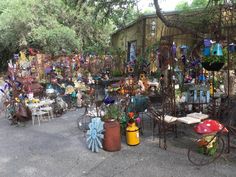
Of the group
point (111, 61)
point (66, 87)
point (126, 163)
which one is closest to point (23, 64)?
point (66, 87)

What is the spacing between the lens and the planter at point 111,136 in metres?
5.46

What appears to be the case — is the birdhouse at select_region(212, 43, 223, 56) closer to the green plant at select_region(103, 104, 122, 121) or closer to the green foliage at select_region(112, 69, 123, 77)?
the green plant at select_region(103, 104, 122, 121)

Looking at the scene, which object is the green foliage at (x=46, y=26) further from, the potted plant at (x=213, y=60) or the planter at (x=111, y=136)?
the planter at (x=111, y=136)

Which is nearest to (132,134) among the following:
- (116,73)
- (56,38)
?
(116,73)

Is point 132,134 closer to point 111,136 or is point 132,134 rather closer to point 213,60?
point 111,136

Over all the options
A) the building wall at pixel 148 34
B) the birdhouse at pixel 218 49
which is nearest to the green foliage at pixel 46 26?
the building wall at pixel 148 34

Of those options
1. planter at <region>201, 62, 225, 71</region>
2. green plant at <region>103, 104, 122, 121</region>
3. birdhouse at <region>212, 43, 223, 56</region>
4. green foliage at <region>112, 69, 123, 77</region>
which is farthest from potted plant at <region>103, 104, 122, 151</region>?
green foliage at <region>112, 69, 123, 77</region>

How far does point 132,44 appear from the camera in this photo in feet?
48.7

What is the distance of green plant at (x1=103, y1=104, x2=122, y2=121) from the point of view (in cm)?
580

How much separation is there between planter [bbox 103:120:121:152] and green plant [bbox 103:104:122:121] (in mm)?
234

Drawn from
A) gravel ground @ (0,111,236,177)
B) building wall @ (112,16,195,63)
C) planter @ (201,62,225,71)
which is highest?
building wall @ (112,16,195,63)

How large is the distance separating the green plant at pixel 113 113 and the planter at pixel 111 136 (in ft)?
0.77

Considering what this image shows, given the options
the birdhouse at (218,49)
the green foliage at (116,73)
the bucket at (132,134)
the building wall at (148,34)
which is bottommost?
the bucket at (132,134)

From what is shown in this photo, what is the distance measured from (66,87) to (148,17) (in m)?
4.99
